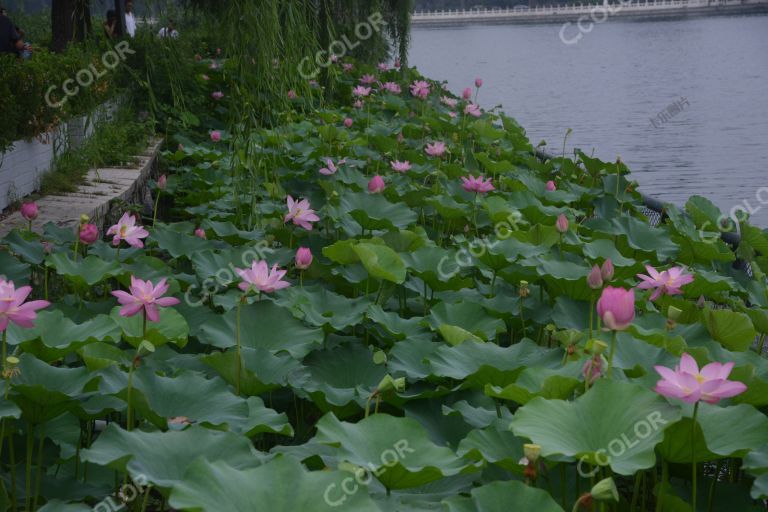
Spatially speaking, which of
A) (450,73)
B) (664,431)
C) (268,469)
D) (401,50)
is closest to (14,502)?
(268,469)

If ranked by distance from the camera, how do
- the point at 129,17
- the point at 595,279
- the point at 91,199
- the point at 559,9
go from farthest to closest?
the point at 559,9, the point at 129,17, the point at 91,199, the point at 595,279

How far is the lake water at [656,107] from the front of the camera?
7.15m

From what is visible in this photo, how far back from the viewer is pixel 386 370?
1820 millimetres

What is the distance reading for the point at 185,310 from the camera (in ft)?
6.95

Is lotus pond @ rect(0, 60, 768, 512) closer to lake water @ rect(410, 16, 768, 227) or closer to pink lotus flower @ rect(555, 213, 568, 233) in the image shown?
pink lotus flower @ rect(555, 213, 568, 233)

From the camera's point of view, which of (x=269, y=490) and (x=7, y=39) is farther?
(x=7, y=39)

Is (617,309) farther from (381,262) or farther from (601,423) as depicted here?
(381,262)

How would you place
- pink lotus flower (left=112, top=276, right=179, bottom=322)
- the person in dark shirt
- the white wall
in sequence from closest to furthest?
1. pink lotus flower (left=112, top=276, right=179, bottom=322)
2. the white wall
3. the person in dark shirt

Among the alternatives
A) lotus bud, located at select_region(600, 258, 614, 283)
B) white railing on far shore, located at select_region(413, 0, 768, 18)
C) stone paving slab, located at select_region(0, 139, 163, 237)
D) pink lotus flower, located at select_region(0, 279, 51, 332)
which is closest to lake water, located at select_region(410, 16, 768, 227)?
stone paving slab, located at select_region(0, 139, 163, 237)

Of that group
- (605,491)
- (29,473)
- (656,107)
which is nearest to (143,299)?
(29,473)

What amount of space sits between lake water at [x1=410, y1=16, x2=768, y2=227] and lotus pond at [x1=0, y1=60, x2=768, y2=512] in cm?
373

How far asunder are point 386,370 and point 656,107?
432 inches

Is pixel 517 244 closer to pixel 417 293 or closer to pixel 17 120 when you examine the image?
pixel 417 293

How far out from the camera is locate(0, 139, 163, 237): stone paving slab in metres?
3.16
